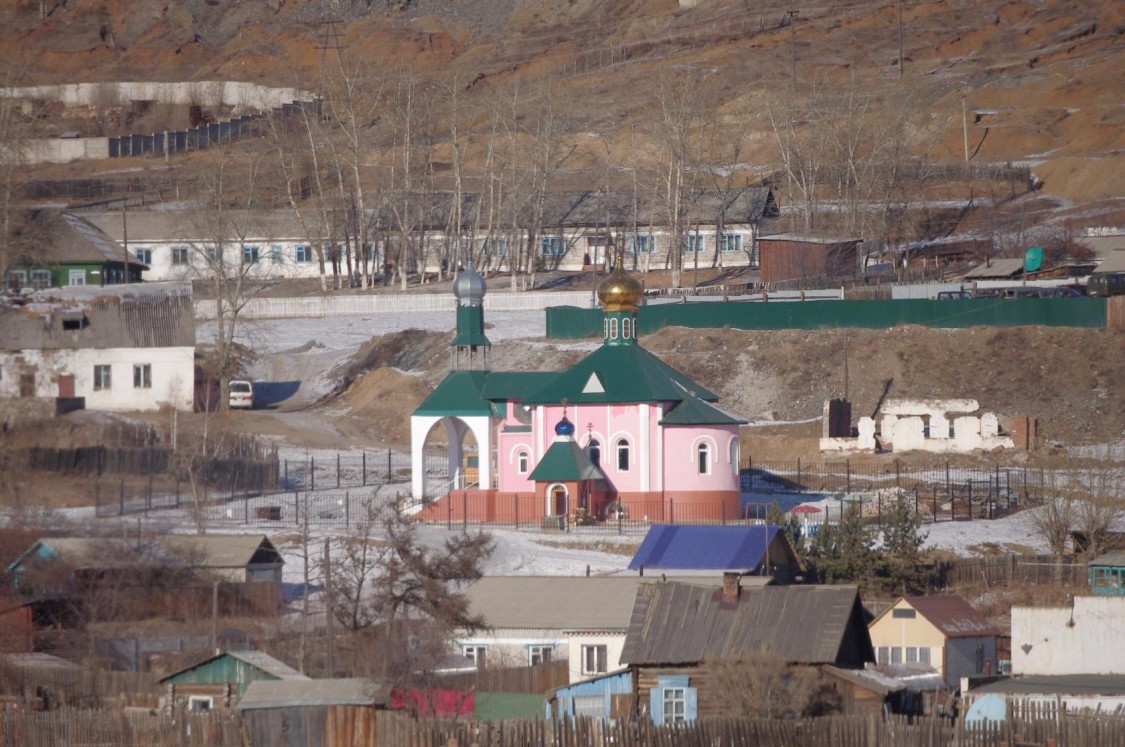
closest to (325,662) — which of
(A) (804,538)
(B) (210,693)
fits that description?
(B) (210,693)

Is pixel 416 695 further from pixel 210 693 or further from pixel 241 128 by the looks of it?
pixel 241 128

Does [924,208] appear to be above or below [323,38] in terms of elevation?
below

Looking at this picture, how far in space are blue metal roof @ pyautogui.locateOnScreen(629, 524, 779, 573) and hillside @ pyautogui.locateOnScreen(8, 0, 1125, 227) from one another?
169ft

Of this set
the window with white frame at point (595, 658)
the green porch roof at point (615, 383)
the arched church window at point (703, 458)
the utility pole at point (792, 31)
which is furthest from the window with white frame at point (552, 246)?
the window with white frame at point (595, 658)

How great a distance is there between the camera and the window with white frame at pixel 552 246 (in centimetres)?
8488

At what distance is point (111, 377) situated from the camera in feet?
189

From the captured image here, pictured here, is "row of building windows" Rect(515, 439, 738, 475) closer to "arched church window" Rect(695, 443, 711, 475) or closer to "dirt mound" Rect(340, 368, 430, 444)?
"arched church window" Rect(695, 443, 711, 475)

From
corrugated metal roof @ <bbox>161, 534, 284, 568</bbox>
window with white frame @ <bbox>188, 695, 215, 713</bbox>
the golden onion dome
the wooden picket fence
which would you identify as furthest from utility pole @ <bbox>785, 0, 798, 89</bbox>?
the wooden picket fence

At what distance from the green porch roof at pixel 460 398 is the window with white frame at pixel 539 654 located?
16.8m

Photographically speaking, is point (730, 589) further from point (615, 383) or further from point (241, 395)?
point (241, 395)

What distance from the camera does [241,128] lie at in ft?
394

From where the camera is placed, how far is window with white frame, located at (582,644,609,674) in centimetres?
3105

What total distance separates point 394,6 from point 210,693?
128 meters

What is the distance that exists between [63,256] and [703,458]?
32.9m
